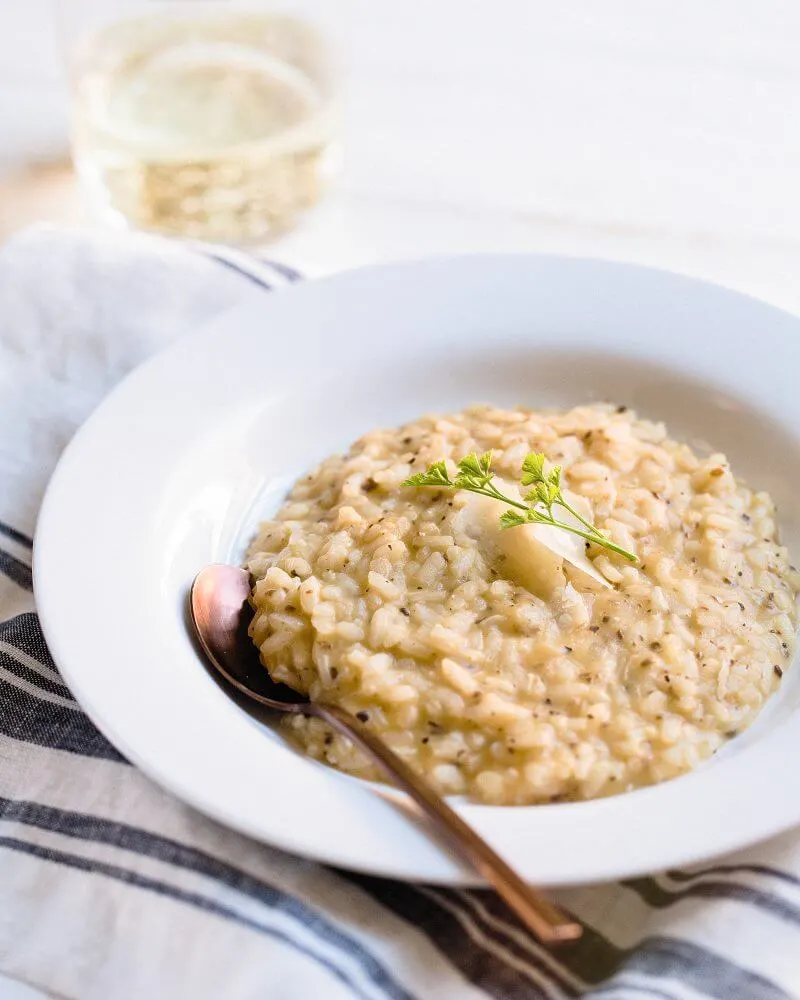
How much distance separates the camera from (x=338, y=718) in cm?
233

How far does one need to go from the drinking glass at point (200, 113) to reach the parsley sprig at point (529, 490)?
5.24ft

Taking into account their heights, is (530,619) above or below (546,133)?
below

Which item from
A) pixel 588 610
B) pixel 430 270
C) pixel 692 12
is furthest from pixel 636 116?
pixel 588 610

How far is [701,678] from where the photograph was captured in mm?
2438

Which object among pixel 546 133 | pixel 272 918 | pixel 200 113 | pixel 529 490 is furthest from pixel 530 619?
pixel 546 133

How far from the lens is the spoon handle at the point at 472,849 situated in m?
1.89

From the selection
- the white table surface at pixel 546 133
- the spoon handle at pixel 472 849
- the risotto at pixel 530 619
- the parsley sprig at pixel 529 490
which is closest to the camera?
the spoon handle at pixel 472 849

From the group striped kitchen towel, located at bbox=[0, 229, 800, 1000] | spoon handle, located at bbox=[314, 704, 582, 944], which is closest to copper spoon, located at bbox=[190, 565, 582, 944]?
spoon handle, located at bbox=[314, 704, 582, 944]

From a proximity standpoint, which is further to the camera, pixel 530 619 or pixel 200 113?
pixel 200 113

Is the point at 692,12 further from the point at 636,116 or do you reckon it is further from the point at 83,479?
the point at 83,479

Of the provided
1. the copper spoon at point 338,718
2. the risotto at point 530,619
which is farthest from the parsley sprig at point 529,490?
the copper spoon at point 338,718

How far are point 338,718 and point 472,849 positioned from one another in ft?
1.42

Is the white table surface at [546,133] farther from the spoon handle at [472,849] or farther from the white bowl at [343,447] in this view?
the spoon handle at [472,849]

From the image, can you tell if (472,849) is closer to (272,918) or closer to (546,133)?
(272,918)
